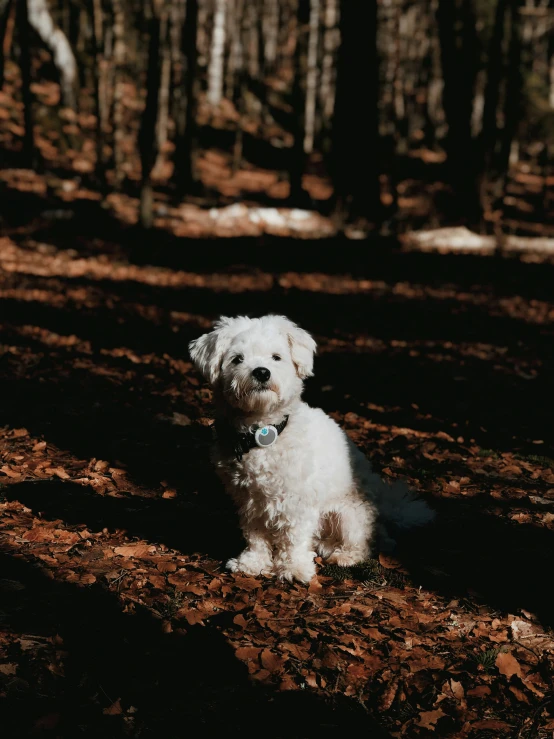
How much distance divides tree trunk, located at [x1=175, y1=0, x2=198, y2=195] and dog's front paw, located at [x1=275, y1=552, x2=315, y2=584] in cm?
2158

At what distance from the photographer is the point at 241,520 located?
202 inches

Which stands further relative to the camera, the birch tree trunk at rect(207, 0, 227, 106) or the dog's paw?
the birch tree trunk at rect(207, 0, 227, 106)

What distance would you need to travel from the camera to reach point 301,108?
25406 mm

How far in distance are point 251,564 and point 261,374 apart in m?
A: 1.51

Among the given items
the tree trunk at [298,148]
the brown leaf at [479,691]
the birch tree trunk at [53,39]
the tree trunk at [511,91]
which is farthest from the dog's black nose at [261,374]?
the birch tree trunk at [53,39]

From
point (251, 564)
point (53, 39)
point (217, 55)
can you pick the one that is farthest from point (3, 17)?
point (251, 564)

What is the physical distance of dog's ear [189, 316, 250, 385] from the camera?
485 centimetres

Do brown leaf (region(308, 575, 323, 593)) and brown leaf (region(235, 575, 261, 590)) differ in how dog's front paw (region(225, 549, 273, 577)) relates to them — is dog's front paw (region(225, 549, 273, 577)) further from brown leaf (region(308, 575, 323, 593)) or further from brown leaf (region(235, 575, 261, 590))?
brown leaf (region(308, 575, 323, 593))

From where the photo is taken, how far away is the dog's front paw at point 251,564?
200 inches

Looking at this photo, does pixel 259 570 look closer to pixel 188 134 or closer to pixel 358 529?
pixel 358 529

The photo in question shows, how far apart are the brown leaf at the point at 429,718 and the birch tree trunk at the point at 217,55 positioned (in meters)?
40.6

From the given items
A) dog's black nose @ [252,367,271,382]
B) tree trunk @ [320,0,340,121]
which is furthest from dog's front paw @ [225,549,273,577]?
tree trunk @ [320,0,340,121]

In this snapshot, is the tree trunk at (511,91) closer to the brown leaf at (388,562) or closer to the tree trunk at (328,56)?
the tree trunk at (328,56)

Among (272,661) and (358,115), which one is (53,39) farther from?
(272,661)
